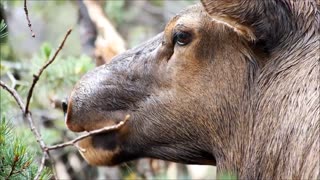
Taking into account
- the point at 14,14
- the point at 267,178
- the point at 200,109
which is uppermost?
the point at 14,14

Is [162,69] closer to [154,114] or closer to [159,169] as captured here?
[154,114]

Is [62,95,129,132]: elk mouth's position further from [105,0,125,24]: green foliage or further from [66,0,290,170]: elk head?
[105,0,125,24]: green foliage

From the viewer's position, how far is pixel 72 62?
5.62 meters

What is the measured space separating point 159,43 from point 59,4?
406 cm

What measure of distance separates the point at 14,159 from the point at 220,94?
3.23ft

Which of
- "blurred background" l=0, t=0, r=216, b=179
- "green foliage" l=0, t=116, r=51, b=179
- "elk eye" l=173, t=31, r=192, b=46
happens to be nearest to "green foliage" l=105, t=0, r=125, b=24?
"blurred background" l=0, t=0, r=216, b=179

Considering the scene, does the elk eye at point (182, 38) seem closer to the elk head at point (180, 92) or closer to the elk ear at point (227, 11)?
the elk head at point (180, 92)

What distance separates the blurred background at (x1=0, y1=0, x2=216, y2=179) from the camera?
553 cm

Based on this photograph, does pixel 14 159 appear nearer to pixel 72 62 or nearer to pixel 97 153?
pixel 97 153

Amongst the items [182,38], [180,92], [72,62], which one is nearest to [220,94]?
[180,92]

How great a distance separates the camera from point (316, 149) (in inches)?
138

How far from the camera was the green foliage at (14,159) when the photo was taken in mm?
3475

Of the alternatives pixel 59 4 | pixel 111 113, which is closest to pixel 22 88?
pixel 111 113

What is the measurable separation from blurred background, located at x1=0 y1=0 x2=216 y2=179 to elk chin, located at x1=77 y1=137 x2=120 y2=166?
192 mm
